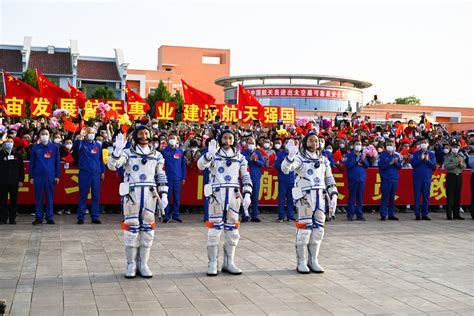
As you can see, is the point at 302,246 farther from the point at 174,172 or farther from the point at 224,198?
the point at 174,172

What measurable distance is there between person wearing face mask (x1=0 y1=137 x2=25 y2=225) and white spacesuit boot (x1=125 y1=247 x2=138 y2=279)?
5419 mm

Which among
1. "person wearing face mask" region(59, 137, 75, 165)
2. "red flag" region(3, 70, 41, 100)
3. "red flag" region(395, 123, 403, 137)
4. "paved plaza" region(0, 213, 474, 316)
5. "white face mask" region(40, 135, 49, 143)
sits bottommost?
"paved plaza" region(0, 213, 474, 316)

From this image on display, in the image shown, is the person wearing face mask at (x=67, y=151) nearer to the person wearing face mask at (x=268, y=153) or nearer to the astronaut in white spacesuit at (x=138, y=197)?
the person wearing face mask at (x=268, y=153)

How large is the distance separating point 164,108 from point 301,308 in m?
14.5

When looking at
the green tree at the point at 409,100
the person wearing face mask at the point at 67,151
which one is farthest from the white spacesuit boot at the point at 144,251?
the green tree at the point at 409,100

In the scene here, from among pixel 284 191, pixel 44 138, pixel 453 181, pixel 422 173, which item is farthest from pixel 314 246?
pixel 453 181

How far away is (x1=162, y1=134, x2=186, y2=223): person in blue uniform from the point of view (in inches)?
503

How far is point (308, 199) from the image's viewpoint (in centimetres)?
820

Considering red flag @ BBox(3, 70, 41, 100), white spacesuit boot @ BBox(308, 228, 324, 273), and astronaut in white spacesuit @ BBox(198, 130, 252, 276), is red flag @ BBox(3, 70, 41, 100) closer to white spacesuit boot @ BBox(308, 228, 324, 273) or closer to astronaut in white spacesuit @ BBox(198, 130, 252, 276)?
astronaut in white spacesuit @ BBox(198, 130, 252, 276)

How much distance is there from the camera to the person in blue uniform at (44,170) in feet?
39.1

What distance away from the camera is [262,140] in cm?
1431

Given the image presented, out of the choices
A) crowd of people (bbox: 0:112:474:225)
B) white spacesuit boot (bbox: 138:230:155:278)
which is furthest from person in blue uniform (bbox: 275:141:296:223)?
white spacesuit boot (bbox: 138:230:155:278)

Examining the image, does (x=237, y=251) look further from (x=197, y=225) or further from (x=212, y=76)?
(x=212, y=76)

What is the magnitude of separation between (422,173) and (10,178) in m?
9.20
